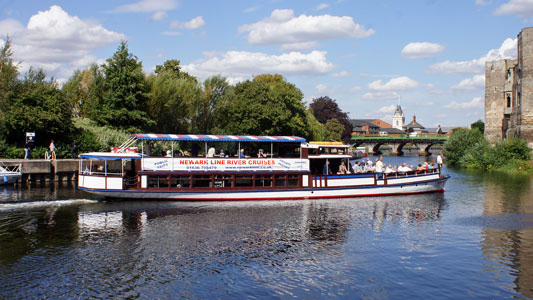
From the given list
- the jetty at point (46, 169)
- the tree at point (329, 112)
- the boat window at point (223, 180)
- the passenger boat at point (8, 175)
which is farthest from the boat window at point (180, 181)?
the tree at point (329, 112)

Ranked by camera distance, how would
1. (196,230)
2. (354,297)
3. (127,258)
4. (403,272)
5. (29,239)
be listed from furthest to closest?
(196,230) < (29,239) < (127,258) < (403,272) < (354,297)

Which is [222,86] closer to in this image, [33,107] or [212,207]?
[33,107]

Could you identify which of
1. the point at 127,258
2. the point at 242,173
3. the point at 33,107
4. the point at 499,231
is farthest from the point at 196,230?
the point at 33,107

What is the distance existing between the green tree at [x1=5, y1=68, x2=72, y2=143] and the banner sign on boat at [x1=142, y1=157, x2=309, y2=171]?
879 inches

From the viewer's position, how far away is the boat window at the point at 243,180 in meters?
36.8

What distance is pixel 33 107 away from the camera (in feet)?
170

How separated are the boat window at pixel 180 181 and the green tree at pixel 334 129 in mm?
79842

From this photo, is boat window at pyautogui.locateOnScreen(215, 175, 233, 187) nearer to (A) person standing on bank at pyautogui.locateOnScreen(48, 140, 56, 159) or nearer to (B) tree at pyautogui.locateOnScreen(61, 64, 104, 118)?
(A) person standing on bank at pyautogui.locateOnScreen(48, 140, 56, 159)

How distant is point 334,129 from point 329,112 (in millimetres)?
12322

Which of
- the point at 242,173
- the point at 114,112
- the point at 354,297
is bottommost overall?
the point at 354,297

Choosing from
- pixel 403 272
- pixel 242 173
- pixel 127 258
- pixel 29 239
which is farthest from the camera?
pixel 242 173

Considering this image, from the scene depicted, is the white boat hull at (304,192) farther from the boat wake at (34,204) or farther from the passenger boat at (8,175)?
the passenger boat at (8,175)

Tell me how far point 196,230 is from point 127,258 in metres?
5.80

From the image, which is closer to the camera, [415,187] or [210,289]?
[210,289]
